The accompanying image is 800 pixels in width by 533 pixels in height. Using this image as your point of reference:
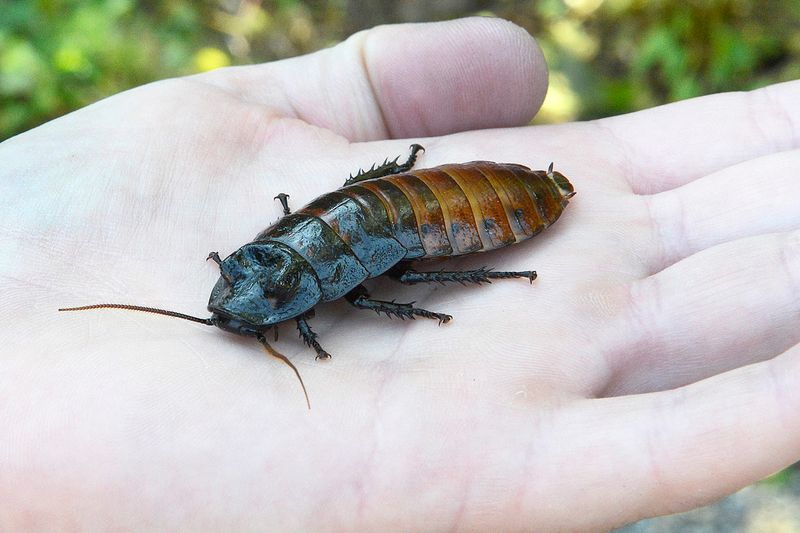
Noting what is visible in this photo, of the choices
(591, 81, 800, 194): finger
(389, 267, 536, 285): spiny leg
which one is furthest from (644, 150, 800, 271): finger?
(389, 267, 536, 285): spiny leg

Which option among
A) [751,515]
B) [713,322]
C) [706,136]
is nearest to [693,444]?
[713,322]

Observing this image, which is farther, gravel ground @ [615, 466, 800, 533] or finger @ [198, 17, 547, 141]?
gravel ground @ [615, 466, 800, 533]

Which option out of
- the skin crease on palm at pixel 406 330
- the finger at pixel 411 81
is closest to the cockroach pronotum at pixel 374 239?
the skin crease on palm at pixel 406 330

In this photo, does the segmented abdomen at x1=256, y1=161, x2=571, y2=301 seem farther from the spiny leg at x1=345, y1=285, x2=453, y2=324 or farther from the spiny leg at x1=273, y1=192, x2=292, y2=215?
the spiny leg at x1=273, y1=192, x2=292, y2=215

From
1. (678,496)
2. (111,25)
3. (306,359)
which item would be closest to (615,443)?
(678,496)

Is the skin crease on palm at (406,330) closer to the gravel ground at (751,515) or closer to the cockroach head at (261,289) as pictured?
the cockroach head at (261,289)

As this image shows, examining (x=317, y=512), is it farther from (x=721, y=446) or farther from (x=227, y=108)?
(x=227, y=108)
